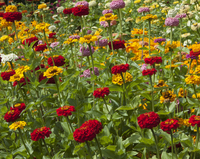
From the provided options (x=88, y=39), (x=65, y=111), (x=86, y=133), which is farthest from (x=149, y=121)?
(x=88, y=39)

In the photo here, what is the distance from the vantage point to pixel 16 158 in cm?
188

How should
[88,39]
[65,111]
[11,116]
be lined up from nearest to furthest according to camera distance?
[65,111] → [11,116] → [88,39]

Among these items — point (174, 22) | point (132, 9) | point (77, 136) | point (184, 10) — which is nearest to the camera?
point (77, 136)

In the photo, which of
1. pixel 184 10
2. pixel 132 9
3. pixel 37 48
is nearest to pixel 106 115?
pixel 37 48

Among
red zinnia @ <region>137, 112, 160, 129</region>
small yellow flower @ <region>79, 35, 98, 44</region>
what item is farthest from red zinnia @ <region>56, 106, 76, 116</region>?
small yellow flower @ <region>79, 35, 98, 44</region>

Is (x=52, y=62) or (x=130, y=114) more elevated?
(x=52, y=62)

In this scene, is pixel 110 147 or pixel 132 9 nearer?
pixel 110 147

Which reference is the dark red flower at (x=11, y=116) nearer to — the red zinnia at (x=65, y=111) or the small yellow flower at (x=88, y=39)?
the red zinnia at (x=65, y=111)

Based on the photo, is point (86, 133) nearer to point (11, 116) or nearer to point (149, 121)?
point (149, 121)

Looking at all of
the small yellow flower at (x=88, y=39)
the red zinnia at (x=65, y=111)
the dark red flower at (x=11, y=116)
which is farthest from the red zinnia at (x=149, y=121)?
the dark red flower at (x=11, y=116)

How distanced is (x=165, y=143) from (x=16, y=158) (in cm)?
115

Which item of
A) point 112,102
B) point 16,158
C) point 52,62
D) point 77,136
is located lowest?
point 16,158

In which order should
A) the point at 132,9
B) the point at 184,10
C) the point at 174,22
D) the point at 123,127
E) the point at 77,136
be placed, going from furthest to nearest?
the point at 132,9 → the point at 184,10 → the point at 174,22 → the point at 123,127 → the point at 77,136

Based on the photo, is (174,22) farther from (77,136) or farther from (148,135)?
(77,136)
